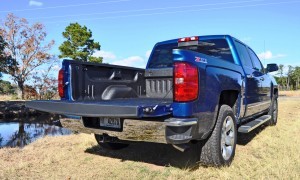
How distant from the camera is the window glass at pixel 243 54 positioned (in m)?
5.68

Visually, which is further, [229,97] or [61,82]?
[229,97]

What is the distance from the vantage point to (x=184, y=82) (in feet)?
11.5

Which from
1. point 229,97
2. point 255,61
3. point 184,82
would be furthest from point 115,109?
point 255,61

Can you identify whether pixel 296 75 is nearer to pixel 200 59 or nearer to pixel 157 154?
pixel 157 154

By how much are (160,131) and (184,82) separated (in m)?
0.61

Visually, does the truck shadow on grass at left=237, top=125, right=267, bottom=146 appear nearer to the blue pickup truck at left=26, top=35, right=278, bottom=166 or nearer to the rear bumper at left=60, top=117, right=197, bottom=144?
the blue pickup truck at left=26, top=35, right=278, bottom=166

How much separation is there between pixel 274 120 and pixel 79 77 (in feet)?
19.2

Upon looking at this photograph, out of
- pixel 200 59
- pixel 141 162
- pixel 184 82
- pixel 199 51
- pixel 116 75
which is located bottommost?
pixel 141 162

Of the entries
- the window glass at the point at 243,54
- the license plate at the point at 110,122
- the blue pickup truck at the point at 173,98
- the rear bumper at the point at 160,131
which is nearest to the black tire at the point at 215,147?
the blue pickup truck at the point at 173,98

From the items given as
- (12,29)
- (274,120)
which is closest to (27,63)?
(12,29)

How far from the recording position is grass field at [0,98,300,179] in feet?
13.3

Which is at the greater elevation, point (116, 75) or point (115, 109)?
point (116, 75)

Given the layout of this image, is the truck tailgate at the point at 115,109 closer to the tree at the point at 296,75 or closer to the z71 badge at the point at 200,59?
the z71 badge at the point at 200,59

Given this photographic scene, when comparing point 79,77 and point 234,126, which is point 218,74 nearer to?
point 234,126
